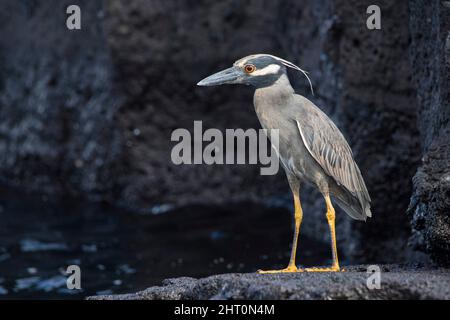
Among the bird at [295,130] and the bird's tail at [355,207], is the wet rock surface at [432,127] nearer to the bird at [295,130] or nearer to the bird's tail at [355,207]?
the bird's tail at [355,207]

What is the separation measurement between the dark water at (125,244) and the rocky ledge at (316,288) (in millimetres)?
2583

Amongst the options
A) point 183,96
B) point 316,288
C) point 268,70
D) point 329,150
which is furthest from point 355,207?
point 183,96

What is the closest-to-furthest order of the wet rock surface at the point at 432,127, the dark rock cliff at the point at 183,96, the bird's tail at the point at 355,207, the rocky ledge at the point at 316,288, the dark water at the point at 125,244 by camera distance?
the rocky ledge at the point at 316,288 → the wet rock surface at the point at 432,127 → the bird's tail at the point at 355,207 → the dark rock cliff at the point at 183,96 → the dark water at the point at 125,244

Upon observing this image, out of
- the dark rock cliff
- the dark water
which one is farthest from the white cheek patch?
the dark water

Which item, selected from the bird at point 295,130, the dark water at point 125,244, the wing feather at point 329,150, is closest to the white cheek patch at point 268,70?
the bird at point 295,130

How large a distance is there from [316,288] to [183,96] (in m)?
5.54

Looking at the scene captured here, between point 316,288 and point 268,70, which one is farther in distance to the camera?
point 268,70

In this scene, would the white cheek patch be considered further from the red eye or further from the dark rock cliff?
the dark rock cliff

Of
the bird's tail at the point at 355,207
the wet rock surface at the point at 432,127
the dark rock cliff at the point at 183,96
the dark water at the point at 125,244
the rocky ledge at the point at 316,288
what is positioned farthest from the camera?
the dark water at the point at 125,244

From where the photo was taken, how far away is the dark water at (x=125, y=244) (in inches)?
297

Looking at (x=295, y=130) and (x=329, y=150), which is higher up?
(x=295, y=130)

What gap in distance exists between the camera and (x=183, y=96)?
31.3ft

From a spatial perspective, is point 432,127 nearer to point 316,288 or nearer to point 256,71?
Answer: point 256,71

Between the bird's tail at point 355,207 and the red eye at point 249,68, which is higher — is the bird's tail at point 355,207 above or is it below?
below
